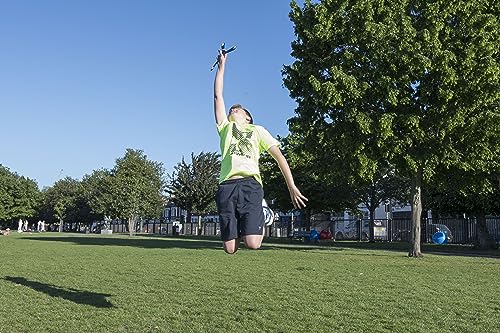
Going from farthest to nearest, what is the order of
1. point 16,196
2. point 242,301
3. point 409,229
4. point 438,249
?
point 16,196, point 409,229, point 438,249, point 242,301

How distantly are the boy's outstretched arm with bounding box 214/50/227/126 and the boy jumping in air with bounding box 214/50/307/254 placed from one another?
165mm

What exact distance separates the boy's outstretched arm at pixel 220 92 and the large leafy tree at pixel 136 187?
67.6 metres

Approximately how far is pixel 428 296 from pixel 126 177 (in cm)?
6994

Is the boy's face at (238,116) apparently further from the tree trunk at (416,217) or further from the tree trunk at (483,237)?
the tree trunk at (483,237)

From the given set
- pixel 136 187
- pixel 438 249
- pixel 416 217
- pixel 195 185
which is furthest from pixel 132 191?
pixel 416 217

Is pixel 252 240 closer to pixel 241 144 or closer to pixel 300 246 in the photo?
pixel 241 144

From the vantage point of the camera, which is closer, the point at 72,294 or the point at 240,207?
the point at 240,207

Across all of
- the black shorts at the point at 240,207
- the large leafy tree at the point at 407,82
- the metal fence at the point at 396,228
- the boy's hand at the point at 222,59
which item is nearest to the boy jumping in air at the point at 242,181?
the black shorts at the point at 240,207

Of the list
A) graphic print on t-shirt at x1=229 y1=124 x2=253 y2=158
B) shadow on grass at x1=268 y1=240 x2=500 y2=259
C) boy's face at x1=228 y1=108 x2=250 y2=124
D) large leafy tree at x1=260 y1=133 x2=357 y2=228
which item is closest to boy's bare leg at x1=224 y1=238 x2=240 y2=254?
graphic print on t-shirt at x1=229 y1=124 x2=253 y2=158

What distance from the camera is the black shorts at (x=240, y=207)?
714cm

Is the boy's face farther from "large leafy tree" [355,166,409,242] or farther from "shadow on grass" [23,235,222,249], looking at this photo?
"large leafy tree" [355,166,409,242]

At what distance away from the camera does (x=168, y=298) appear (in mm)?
9523

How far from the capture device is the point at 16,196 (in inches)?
3989

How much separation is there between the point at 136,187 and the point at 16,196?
119ft
